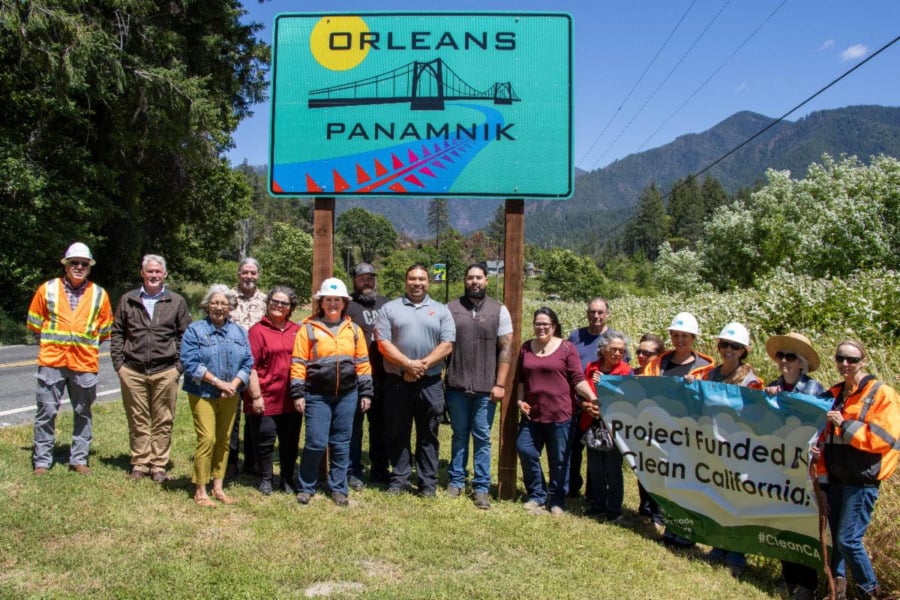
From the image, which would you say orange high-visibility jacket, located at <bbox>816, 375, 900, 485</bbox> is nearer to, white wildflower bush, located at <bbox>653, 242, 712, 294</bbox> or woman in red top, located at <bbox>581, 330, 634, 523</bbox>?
woman in red top, located at <bbox>581, 330, 634, 523</bbox>

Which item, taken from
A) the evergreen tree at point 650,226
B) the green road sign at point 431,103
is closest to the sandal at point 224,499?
the green road sign at point 431,103

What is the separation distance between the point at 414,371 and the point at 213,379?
161 cm

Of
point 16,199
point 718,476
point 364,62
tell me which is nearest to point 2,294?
point 16,199

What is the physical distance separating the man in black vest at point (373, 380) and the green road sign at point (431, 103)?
898 mm

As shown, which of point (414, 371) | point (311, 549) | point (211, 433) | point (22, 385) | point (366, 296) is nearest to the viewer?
point (311, 549)

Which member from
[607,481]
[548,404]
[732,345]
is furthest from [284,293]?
[732,345]

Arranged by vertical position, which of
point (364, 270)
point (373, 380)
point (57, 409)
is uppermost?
point (364, 270)

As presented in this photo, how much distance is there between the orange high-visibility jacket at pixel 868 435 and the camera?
13.3ft

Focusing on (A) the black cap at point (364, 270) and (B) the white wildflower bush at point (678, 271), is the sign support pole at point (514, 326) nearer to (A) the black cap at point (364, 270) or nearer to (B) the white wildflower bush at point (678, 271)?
(A) the black cap at point (364, 270)

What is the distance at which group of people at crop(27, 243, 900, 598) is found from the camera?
547cm

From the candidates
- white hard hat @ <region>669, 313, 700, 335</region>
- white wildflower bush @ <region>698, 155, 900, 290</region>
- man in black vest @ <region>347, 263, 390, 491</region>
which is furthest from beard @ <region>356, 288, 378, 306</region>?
white wildflower bush @ <region>698, 155, 900, 290</region>

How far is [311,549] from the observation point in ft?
15.0

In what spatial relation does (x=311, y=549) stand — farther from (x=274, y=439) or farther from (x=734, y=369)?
(x=734, y=369)

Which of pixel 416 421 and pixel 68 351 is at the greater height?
pixel 68 351
